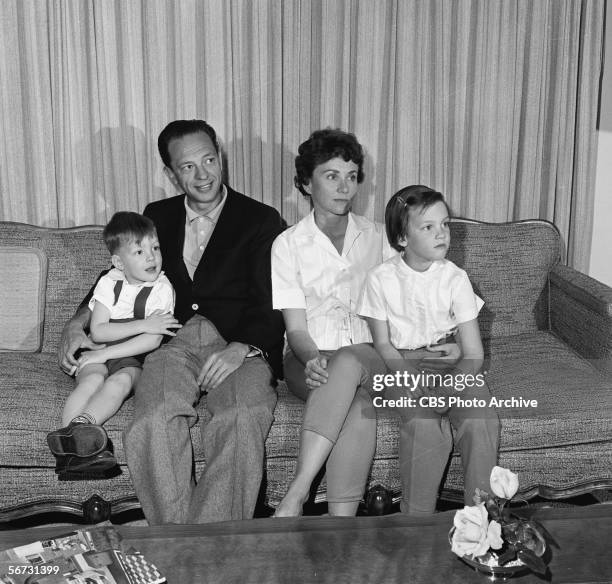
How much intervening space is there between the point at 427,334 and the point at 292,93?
1.12 meters

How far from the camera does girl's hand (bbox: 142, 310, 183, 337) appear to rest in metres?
2.61

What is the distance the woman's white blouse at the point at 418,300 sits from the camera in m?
2.59

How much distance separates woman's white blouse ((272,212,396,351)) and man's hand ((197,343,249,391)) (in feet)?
0.67

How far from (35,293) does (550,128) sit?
6.58 ft

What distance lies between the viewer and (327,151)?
2684 millimetres

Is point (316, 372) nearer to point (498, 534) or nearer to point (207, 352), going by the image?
point (207, 352)

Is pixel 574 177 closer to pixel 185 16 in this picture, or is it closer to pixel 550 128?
pixel 550 128

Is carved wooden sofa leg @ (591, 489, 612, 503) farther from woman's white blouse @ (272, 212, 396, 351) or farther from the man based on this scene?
the man

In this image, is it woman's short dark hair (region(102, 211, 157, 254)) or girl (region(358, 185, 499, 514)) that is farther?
woman's short dark hair (region(102, 211, 157, 254))

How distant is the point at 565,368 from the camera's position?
9.00 feet

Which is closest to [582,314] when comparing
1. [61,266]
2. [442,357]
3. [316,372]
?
[442,357]

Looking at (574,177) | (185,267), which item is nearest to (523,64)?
(574,177)

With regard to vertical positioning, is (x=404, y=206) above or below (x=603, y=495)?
above

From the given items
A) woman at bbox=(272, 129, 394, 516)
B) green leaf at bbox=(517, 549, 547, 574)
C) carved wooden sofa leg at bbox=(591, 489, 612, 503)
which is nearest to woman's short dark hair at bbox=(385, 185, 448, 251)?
woman at bbox=(272, 129, 394, 516)
